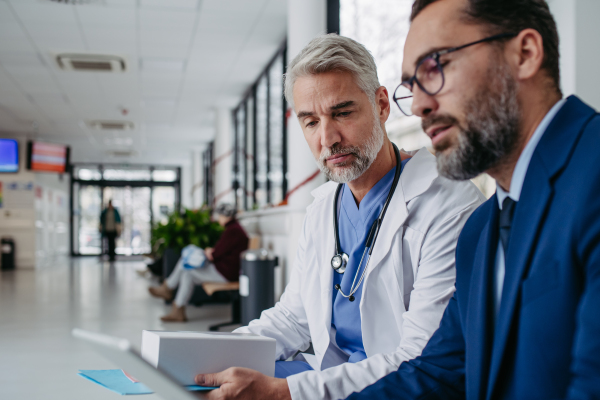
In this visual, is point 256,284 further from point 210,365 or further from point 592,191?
point 592,191

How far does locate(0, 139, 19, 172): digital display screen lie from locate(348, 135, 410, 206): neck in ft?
38.3

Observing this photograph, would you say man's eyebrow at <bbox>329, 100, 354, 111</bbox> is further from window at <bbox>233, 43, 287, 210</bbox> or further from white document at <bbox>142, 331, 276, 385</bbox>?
window at <bbox>233, 43, 287, 210</bbox>

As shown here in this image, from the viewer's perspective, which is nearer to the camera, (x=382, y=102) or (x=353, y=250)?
(x=353, y=250)

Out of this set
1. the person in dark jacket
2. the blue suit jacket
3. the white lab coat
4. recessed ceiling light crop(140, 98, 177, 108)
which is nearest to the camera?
the blue suit jacket

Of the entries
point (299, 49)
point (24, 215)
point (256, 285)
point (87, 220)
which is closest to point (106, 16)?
point (299, 49)

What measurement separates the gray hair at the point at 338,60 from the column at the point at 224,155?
7.97m

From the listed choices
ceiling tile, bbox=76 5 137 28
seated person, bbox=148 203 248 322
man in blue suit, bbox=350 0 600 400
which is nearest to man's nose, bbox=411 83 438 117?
man in blue suit, bbox=350 0 600 400

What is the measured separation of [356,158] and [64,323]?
4.31 m

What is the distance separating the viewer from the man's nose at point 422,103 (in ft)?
2.95

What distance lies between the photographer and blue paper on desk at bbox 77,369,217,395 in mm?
999

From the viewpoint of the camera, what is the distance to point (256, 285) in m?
4.00

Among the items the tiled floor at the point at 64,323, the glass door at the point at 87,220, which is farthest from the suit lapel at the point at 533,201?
the glass door at the point at 87,220

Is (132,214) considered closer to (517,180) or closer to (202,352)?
(202,352)

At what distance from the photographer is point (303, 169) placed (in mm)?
4086
